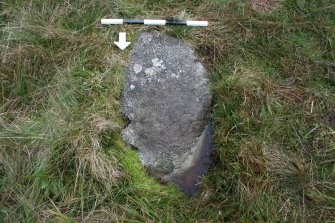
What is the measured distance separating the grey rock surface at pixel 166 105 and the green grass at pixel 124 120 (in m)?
0.08

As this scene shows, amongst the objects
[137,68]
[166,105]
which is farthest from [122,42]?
[166,105]

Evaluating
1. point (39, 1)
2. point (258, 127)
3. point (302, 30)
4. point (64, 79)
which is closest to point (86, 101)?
point (64, 79)

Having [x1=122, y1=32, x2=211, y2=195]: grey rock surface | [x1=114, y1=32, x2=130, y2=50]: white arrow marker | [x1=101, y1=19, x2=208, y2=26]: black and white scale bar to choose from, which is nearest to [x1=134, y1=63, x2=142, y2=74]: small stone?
[x1=122, y1=32, x2=211, y2=195]: grey rock surface

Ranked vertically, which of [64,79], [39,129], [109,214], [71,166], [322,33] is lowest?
[109,214]

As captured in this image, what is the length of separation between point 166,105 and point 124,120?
0.34 m

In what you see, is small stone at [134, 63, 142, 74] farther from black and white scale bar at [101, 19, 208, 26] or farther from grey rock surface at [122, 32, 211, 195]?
black and white scale bar at [101, 19, 208, 26]

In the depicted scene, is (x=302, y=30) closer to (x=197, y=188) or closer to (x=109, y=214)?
(x=197, y=188)

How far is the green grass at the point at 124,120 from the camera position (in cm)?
263

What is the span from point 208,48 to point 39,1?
146cm

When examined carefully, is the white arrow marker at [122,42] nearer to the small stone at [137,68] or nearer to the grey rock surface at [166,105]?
the grey rock surface at [166,105]

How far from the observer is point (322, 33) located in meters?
3.24

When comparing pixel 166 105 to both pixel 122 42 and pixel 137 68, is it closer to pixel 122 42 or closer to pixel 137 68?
pixel 137 68

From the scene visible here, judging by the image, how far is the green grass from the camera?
8.64ft

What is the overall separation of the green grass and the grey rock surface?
82 mm
